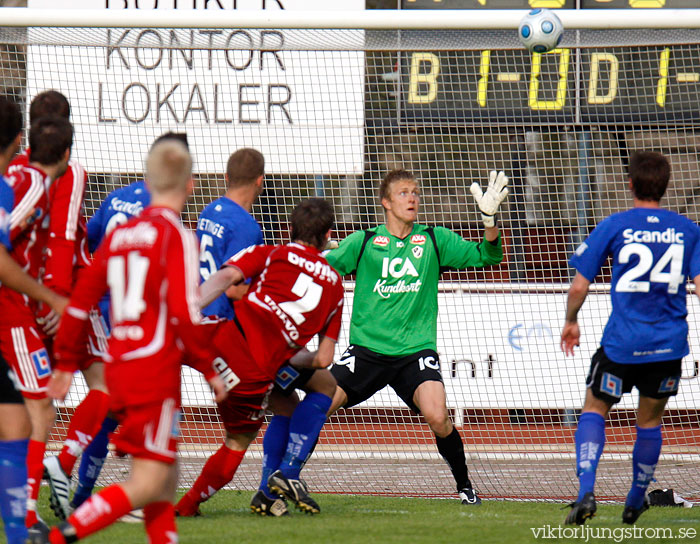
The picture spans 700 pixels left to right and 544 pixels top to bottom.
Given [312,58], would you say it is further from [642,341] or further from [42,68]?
[642,341]

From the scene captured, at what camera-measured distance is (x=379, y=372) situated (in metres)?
6.49

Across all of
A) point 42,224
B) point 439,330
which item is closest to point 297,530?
point 42,224

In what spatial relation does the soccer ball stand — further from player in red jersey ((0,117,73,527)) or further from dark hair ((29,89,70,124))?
player in red jersey ((0,117,73,527))

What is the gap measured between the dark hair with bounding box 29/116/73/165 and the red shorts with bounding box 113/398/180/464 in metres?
1.57

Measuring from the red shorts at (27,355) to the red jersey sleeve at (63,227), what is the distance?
0.41m

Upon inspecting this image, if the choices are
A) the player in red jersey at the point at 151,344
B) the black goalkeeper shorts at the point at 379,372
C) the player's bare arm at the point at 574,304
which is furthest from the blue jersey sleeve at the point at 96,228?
the player's bare arm at the point at 574,304

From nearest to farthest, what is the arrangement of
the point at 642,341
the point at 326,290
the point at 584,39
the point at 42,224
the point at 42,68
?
the point at 42,224 → the point at 642,341 → the point at 326,290 → the point at 584,39 → the point at 42,68

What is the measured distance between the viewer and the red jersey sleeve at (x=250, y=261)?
523 cm

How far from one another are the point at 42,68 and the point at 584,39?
458 centimetres

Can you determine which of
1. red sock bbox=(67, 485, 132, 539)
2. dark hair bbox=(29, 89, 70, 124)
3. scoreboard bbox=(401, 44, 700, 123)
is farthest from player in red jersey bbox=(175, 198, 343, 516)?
scoreboard bbox=(401, 44, 700, 123)

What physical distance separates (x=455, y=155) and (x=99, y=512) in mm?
7055

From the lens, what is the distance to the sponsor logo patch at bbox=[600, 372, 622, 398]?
17.2 ft

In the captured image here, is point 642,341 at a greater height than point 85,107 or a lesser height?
lesser

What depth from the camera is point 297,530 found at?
513 cm
